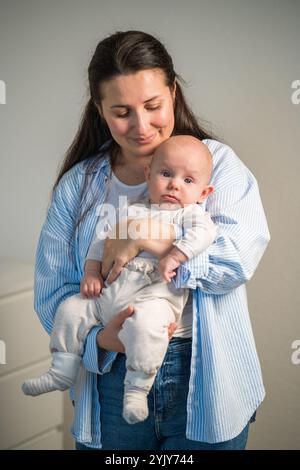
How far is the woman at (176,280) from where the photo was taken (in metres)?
1.39

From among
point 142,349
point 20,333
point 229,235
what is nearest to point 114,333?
point 142,349

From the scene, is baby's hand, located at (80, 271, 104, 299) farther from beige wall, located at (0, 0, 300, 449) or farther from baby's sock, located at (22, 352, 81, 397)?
beige wall, located at (0, 0, 300, 449)

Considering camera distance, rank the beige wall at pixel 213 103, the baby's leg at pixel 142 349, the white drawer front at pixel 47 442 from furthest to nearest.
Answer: the white drawer front at pixel 47 442 < the beige wall at pixel 213 103 < the baby's leg at pixel 142 349

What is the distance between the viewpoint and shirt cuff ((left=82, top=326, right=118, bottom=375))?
1438 millimetres

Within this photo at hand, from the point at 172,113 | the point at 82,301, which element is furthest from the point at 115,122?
the point at 82,301

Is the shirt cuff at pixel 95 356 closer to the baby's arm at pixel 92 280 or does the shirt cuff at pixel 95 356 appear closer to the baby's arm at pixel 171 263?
the baby's arm at pixel 92 280

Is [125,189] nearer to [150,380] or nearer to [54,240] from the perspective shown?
[54,240]

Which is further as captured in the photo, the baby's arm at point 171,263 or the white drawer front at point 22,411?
the white drawer front at point 22,411

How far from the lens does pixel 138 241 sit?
138 centimetres

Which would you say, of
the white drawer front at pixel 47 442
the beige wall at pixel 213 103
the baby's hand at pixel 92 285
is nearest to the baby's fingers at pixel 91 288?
the baby's hand at pixel 92 285

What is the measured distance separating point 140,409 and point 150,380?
6cm

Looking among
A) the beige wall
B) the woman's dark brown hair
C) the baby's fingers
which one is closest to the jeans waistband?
the baby's fingers

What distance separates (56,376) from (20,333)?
94cm

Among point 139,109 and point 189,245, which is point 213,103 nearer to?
point 139,109
